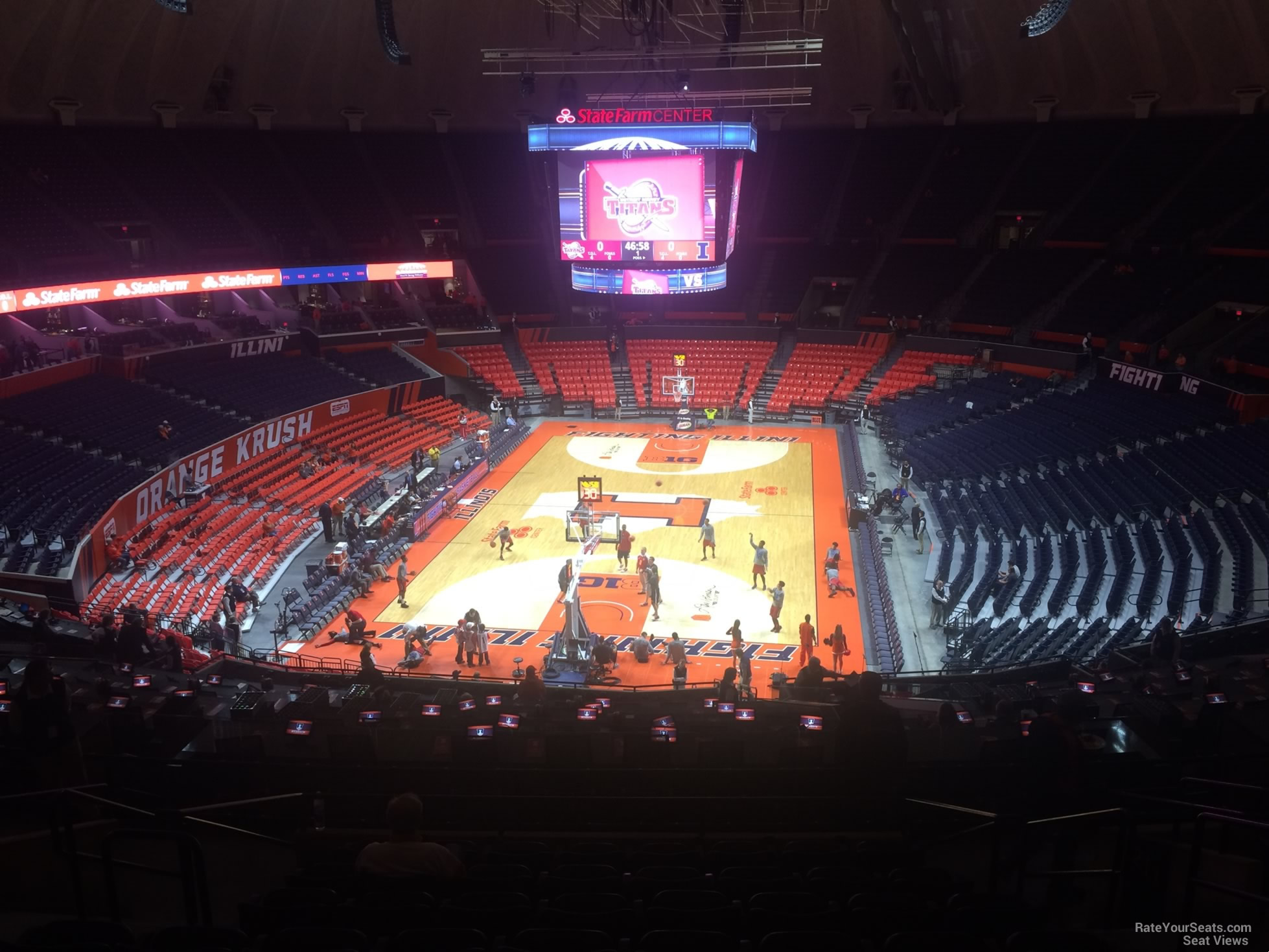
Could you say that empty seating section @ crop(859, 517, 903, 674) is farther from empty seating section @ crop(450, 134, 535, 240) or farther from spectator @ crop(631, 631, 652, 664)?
empty seating section @ crop(450, 134, 535, 240)

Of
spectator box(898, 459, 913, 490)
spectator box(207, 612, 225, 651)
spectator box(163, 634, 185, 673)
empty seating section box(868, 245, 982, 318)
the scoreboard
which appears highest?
empty seating section box(868, 245, 982, 318)

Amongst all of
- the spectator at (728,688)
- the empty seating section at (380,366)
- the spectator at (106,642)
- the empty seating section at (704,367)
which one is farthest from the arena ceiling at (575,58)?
the spectator at (106,642)

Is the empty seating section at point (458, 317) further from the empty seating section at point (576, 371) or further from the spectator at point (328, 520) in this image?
the spectator at point (328, 520)

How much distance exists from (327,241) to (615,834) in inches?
1529

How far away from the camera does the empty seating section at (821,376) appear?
41.2 meters

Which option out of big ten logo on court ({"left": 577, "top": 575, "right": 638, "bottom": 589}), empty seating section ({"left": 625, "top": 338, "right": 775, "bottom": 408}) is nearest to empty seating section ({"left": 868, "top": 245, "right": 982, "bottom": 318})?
empty seating section ({"left": 625, "top": 338, "right": 775, "bottom": 408})

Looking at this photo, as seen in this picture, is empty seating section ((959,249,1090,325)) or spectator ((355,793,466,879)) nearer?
spectator ((355,793,466,879))

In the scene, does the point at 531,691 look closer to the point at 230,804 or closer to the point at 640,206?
the point at 230,804

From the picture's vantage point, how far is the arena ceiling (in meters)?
32.8

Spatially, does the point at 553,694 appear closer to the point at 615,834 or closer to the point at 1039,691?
the point at 615,834

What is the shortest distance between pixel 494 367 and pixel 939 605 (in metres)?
27.7

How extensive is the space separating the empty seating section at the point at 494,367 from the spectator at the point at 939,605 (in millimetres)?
25252

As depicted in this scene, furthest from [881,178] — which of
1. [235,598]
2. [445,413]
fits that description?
[235,598]

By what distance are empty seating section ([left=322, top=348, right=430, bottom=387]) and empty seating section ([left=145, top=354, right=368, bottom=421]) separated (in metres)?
0.93
